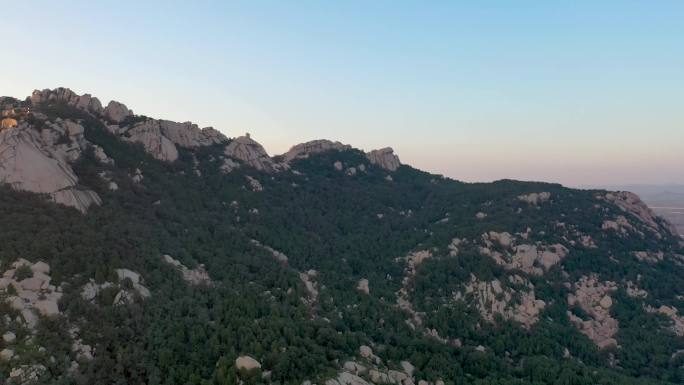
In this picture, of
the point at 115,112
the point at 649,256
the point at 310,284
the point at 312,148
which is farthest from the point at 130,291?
the point at 312,148

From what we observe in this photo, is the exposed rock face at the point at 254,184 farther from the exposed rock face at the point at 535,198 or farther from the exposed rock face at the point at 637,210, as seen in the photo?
the exposed rock face at the point at 637,210

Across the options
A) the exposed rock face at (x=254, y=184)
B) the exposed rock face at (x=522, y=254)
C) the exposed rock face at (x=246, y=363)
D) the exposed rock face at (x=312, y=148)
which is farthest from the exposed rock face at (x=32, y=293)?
the exposed rock face at (x=312, y=148)

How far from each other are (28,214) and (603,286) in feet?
347

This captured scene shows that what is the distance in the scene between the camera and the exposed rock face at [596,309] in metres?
74.6

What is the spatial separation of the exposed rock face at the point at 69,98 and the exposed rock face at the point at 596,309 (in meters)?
129

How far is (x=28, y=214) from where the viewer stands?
6188 cm

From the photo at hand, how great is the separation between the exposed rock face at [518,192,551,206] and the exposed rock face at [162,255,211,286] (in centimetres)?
9440

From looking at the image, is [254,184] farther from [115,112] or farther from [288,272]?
[288,272]

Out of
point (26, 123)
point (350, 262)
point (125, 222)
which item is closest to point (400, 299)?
point (350, 262)

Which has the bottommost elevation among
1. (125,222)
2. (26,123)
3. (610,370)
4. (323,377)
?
(610,370)

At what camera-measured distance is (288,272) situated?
74938 mm

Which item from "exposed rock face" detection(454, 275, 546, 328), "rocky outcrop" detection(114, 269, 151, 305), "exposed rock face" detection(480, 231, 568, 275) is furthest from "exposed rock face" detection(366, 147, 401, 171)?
"rocky outcrop" detection(114, 269, 151, 305)

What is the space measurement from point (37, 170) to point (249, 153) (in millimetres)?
68400

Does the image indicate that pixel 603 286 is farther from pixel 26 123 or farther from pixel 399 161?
pixel 26 123
